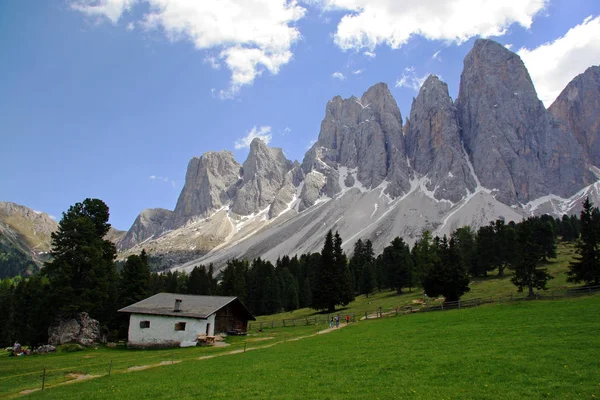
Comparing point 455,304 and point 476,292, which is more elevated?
point 476,292

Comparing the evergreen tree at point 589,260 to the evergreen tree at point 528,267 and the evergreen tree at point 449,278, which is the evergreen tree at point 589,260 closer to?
the evergreen tree at point 528,267

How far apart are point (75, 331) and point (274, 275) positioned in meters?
54.8

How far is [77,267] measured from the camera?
46812 millimetres

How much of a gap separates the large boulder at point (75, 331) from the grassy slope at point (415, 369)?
22.3m

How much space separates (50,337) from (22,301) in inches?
1234

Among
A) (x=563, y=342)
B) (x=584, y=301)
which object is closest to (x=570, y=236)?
(x=584, y=301)

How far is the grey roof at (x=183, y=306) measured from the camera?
4325 cm

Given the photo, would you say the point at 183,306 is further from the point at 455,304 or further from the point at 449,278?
the point at 449,278

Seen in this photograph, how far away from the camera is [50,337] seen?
4294cm

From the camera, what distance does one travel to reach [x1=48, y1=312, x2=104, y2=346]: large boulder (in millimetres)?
42406

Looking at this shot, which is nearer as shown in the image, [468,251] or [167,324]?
[167,324]

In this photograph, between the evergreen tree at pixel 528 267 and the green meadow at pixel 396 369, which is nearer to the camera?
the green meadow at pixel 396 369

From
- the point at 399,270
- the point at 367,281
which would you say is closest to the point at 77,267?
the point at 367,281

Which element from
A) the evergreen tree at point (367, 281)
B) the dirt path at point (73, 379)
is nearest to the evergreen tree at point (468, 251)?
the evergreen tree at point (367, 281)
